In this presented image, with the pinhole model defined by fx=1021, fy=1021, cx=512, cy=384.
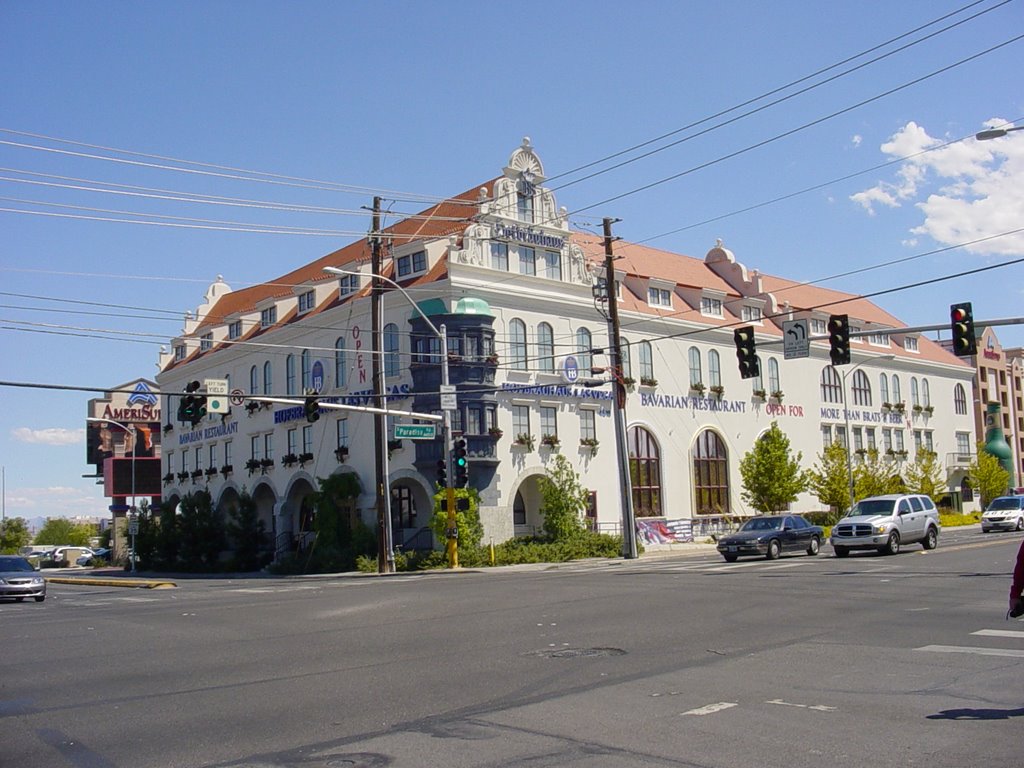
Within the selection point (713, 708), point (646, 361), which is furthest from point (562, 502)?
point (713, 708)

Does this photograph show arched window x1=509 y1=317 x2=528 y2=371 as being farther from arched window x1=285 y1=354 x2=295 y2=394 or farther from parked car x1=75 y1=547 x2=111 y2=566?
parked car x1=75 y1=547 x2=111 y2=566

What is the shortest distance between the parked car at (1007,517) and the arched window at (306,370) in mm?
32302

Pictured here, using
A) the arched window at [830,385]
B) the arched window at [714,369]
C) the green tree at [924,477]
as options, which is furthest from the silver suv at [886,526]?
the green tree at [924,477]

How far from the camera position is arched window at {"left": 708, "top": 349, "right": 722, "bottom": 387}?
175 ft

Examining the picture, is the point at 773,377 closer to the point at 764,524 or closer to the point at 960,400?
the point at 960,400

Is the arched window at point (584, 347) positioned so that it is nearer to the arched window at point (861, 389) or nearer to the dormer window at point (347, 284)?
the dormer window at point (347, 284)

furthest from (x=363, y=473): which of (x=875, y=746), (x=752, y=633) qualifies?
(x=875, y=746)

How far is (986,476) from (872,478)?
21.4m

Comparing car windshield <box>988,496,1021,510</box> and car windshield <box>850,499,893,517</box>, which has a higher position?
car windshield <box>850,499,893,517</box>

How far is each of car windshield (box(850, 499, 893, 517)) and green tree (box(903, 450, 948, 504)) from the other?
3183cm

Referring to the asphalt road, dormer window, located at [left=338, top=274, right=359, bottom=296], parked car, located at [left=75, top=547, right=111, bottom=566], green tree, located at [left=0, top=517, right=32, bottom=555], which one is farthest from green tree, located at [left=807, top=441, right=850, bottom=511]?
green tree, located at [left=0, top=517, right=32, bottom=555]

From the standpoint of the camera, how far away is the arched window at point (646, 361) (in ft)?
163

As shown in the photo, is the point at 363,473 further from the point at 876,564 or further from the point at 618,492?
the point at 876,564

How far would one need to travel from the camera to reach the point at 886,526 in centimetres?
2942
